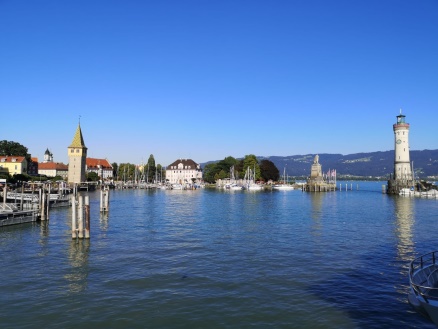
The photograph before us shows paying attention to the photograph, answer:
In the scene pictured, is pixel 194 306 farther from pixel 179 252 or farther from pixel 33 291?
pixel 179 252

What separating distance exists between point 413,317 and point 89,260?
1974cm

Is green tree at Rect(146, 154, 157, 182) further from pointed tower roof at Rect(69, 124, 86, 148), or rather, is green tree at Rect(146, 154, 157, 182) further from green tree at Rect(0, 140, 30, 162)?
green tree at Rect(0, 140, 30, 162)

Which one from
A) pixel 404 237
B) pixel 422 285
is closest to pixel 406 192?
pixel 404 237

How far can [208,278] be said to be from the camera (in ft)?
73.0

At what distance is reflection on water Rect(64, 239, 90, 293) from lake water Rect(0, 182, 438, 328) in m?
0.10

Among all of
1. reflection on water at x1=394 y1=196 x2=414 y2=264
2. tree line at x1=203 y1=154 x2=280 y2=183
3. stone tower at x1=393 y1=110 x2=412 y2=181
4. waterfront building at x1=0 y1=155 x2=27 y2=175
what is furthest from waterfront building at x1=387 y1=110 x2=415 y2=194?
waterfront building at x1=0 y1=155 x2=27 y2=175

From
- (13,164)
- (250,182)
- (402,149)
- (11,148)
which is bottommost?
(250,182)

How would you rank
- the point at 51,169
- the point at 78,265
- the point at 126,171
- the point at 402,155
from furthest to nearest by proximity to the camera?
the point at 126,171 → the point at 51,169 → the point at 402,155 → the point at 78,265

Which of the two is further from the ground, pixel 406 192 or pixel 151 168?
pixel 151 168

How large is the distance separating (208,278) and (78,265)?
8903mm

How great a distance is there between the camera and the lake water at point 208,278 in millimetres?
16641

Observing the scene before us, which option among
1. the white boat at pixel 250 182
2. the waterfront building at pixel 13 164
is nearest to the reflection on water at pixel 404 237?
the white boat at pixel 250 182

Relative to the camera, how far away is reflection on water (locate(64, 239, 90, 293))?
2081 centimetres

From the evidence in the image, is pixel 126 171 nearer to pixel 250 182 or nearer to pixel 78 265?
pixel 250 182
